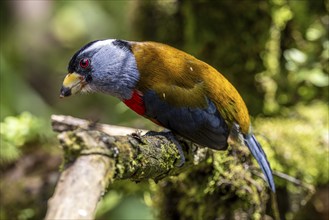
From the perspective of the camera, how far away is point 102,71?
3.33 meters

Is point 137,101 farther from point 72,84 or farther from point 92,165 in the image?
point 92,165

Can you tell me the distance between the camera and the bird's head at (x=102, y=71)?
10.8 feet

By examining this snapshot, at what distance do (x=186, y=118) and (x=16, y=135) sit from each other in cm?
156

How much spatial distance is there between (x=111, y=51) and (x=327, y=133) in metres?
1.61

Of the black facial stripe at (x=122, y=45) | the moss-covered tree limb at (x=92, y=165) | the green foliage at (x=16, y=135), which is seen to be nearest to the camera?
the moss-covered tree limb at (x=92, y=165)

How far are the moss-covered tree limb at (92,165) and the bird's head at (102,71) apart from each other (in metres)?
0.84

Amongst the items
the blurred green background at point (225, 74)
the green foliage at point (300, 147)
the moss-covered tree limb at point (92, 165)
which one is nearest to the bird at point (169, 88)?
the blurred green background at point (225, 74)

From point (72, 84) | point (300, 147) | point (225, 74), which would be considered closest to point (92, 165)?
point (72, 84)

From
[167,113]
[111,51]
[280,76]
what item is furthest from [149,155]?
[280,76]

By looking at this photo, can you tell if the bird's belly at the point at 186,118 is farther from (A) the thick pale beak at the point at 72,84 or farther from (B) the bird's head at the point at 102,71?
(A) the thick pale beak at the point at 72,84

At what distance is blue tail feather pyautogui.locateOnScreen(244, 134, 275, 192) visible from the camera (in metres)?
3.23

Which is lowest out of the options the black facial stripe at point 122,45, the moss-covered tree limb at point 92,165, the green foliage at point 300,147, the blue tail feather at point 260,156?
the green foliage at point 300,147

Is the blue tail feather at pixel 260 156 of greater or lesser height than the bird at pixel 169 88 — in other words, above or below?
below

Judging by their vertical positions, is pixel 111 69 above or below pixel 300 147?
above
